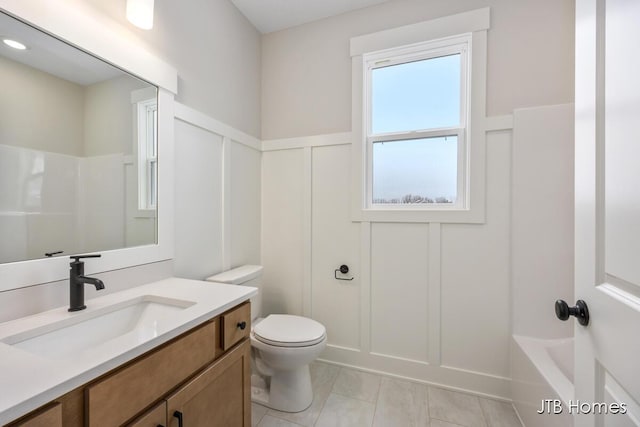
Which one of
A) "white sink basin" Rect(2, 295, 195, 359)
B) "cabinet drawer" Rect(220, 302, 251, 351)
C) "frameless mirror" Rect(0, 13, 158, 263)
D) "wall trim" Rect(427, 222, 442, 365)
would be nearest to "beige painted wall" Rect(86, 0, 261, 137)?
"frameless mirror" Rect(0, 13, 158, 263)

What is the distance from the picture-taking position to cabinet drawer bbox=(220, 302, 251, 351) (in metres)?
1.04

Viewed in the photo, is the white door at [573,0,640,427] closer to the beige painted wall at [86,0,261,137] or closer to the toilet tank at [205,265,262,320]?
the toilet tank at [205,265,262,320]

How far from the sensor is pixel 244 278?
177 centimetres

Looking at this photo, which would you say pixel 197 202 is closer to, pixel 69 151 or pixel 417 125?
pixel 69 151

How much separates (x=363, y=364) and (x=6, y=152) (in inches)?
87.4

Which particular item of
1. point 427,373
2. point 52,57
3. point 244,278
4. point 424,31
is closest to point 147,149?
point 52,57

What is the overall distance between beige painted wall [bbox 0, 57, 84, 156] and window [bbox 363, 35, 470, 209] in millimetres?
1686

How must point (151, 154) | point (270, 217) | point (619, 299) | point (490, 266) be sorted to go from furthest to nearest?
1. point (270, 217)
2. point (490, 266)
3. point (151, 154)
4. point (619, 299)

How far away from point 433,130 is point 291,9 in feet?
4.69

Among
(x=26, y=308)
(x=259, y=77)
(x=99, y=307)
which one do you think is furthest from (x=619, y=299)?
(x=259, y=77)

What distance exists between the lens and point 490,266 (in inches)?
67.7

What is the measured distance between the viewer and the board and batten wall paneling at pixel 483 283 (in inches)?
66.4

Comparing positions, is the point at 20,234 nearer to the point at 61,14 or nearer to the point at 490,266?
the point at 61,14

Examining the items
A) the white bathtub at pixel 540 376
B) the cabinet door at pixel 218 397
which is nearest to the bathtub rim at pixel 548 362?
the white bathtub at pixel 540 376
